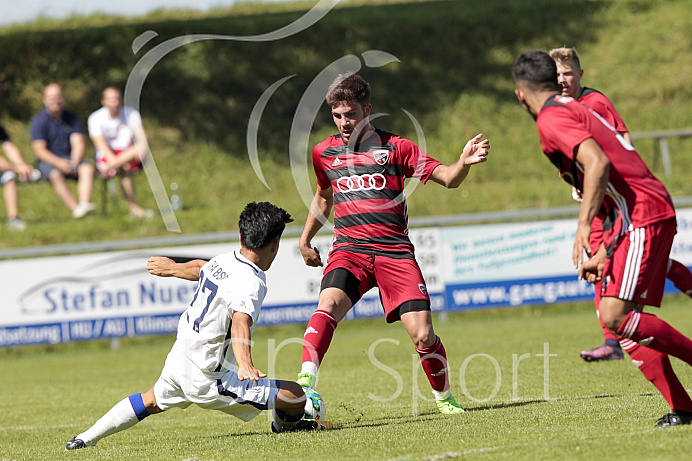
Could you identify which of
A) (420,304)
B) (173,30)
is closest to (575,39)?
(173,30)

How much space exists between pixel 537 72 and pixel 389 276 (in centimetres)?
208

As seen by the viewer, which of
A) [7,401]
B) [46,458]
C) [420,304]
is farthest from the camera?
[7,401]

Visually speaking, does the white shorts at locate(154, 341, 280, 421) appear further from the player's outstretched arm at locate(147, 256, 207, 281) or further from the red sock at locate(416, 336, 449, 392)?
the red sock at locate(416, 336, 449, 392)

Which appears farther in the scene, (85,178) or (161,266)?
(85,178)

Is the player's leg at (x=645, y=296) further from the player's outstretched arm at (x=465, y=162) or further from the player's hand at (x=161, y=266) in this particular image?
the player's hand at (x=161, y=266)

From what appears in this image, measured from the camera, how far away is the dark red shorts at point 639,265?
4859 mm

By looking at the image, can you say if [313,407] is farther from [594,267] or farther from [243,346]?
[594,267]

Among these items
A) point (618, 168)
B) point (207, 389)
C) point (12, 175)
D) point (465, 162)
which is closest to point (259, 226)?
point (207, 389)

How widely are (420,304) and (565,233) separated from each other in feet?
25.2

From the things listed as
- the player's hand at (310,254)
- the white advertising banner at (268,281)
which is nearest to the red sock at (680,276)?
the player's hand at (310,254)

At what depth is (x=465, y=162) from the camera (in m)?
5.94

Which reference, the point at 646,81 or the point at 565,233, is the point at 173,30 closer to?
the point at 646,81

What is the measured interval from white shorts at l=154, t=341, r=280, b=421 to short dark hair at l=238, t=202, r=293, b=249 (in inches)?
31.5

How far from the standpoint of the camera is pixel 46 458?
5.37m
